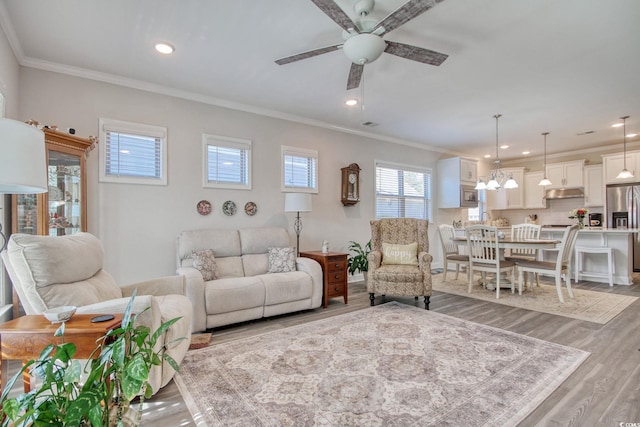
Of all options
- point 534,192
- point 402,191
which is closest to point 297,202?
point 402,191

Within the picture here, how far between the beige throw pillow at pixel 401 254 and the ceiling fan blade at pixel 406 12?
281cm

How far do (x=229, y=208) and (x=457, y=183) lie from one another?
4885 mm

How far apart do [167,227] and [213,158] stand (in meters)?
1.06

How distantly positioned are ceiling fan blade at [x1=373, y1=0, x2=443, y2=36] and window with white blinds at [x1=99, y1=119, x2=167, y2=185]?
2.85m

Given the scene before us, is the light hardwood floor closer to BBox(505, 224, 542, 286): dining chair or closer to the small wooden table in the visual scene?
the small wooden table

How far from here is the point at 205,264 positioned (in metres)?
3.45

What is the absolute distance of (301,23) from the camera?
2516 mm

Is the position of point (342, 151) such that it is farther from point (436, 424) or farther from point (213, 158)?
point (436, 424)

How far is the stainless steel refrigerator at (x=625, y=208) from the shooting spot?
592 centimetres

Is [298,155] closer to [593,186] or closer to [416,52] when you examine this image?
[416,52]

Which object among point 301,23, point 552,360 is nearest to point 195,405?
point 552,360

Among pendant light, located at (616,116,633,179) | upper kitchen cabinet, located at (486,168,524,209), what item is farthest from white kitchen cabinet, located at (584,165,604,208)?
upper kitchen cabinet, located at (486,168,524,209)

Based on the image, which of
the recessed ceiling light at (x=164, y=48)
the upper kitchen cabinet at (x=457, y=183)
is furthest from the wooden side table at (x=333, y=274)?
the upper kitchen cabinet at (x=457, y=183)

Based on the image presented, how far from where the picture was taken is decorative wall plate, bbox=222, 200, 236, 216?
13.7ft
